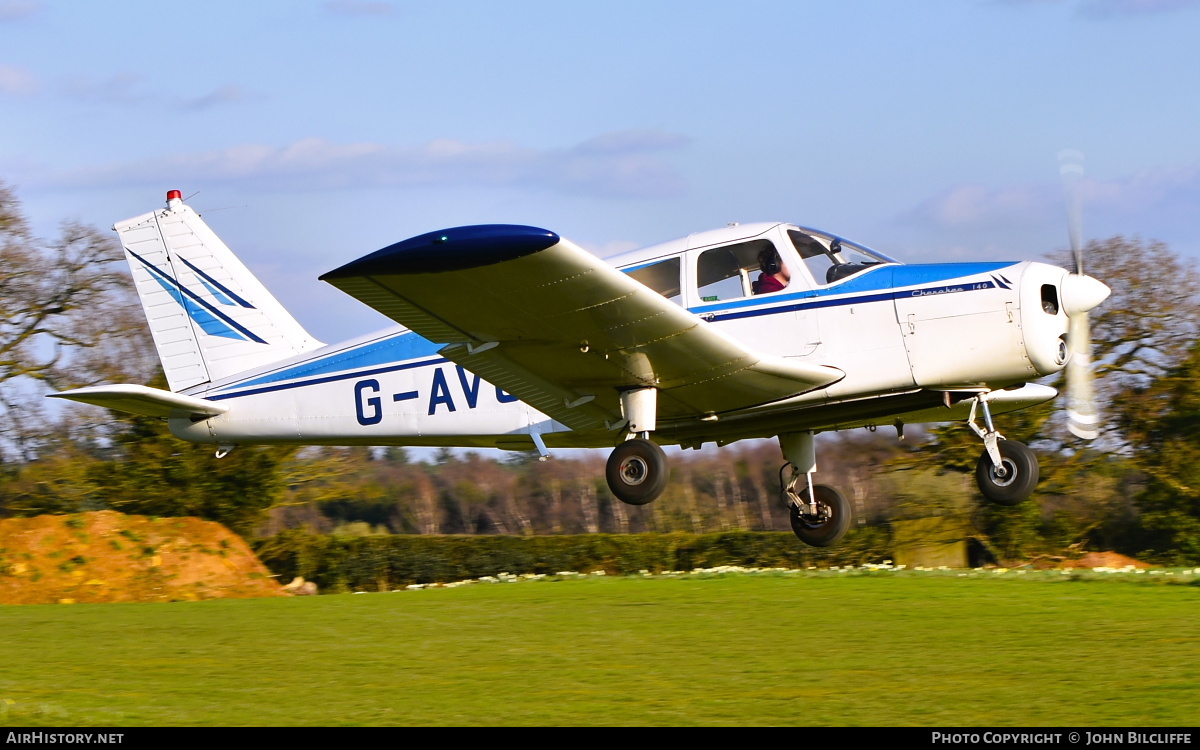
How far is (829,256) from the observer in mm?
10391

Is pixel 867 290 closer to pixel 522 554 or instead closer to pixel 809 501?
pixel 809 501

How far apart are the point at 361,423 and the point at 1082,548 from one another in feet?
42.6

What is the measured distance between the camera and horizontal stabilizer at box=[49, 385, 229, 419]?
11219 mm

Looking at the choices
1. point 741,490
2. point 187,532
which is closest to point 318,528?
point 187,532

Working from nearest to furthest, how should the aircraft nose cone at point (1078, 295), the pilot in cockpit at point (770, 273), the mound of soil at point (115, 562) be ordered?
1. the aircraft nose cone at point (1078, 295)
2. the pilot in cockpit at point (770, 273)
3. the mound of soil at point (115, 562)

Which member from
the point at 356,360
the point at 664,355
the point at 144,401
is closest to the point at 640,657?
the point at 664,355

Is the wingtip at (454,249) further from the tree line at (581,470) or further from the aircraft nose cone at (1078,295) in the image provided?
the tree line at (581,470)

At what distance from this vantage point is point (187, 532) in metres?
20.0

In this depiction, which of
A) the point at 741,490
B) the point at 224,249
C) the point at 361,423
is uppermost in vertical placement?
the point at 224,249

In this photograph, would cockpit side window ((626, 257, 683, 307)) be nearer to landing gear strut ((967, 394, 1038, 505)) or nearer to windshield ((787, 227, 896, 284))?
windshield ((787, 227, 896, 284))

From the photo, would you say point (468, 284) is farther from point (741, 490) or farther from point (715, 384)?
point (741, 490)

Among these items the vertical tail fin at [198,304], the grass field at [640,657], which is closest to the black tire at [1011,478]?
the grass field at [640,657]

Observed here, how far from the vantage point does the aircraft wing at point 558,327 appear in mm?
8266

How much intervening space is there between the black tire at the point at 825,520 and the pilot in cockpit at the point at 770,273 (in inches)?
102
